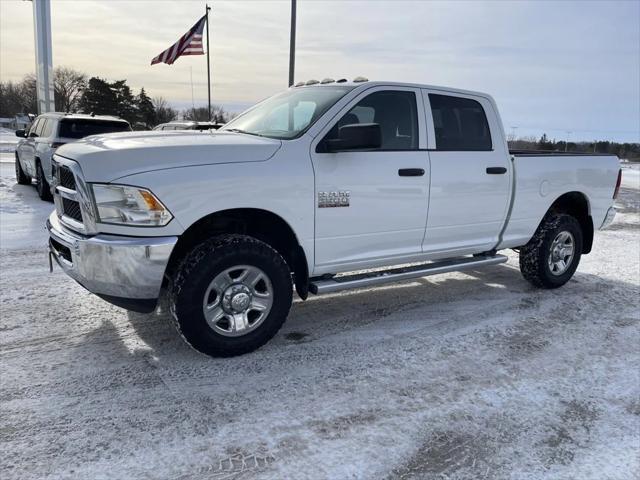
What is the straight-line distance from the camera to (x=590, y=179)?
19.8 ft

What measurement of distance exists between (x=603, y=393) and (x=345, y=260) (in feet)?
6.71

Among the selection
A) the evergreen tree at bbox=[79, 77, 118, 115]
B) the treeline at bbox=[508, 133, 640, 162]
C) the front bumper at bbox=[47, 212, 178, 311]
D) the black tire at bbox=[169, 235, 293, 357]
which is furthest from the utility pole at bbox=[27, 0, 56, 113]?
the evergreen tree at bbox=[79, 77, 118, 115]

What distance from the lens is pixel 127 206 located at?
3.35m

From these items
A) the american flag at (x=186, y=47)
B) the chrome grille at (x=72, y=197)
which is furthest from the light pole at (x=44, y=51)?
the chrome grille at (x=72, y=197)

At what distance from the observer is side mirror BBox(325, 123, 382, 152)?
3.83 m

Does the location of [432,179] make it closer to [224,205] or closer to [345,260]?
[345,260]

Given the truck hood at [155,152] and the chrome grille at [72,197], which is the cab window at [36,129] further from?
the truck hood at [155,152]

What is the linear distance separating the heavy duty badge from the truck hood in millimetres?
507

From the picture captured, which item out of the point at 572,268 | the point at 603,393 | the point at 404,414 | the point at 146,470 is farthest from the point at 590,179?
the point at 146,470

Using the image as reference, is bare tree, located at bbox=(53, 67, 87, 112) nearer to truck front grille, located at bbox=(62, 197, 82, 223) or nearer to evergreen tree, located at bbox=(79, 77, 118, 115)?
evergreen tree, located at bbox=(79, 77, 118, 115)

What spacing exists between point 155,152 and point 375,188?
5.67 feet

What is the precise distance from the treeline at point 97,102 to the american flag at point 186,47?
111 ft

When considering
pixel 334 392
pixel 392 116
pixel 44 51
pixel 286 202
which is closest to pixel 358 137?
pixel 286 202

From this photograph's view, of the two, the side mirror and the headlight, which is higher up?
the side mirror
